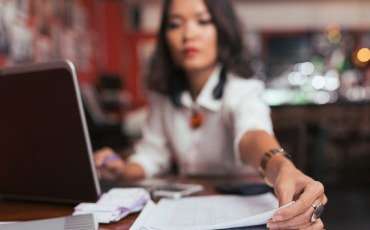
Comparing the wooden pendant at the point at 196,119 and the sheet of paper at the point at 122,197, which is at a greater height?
the wooden pendant at the point at 196,119

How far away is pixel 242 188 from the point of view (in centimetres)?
79

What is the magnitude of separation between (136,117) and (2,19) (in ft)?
7.27

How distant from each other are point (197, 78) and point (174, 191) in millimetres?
521

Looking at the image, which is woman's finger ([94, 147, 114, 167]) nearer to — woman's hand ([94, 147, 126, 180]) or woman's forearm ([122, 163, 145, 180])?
woman's hand ([94, 147, 126, 180])

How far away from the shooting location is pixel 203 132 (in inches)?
46.9

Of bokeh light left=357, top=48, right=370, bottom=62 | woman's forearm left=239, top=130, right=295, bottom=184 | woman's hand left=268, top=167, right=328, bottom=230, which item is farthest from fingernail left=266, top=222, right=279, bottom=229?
bokeh light left=357, top=48, right=370, bottom=62

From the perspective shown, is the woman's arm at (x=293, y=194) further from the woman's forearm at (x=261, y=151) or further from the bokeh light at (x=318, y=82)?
the bokeh light at (x=318, y=82)

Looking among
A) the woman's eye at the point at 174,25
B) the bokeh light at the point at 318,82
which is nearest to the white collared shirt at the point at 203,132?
the woman's eye at the point at 174,25

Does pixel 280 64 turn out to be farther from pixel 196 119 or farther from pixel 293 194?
pixel 293 194

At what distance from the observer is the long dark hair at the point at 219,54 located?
3.80ft

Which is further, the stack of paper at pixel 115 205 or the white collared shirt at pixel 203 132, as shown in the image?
the white collared shirt at pixel 203 132

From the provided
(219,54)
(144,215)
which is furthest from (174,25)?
(144,215)

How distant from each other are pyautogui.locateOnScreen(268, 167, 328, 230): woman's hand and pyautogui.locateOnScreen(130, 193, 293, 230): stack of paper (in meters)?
0.02

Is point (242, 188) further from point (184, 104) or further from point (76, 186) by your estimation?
point (184, 104)
